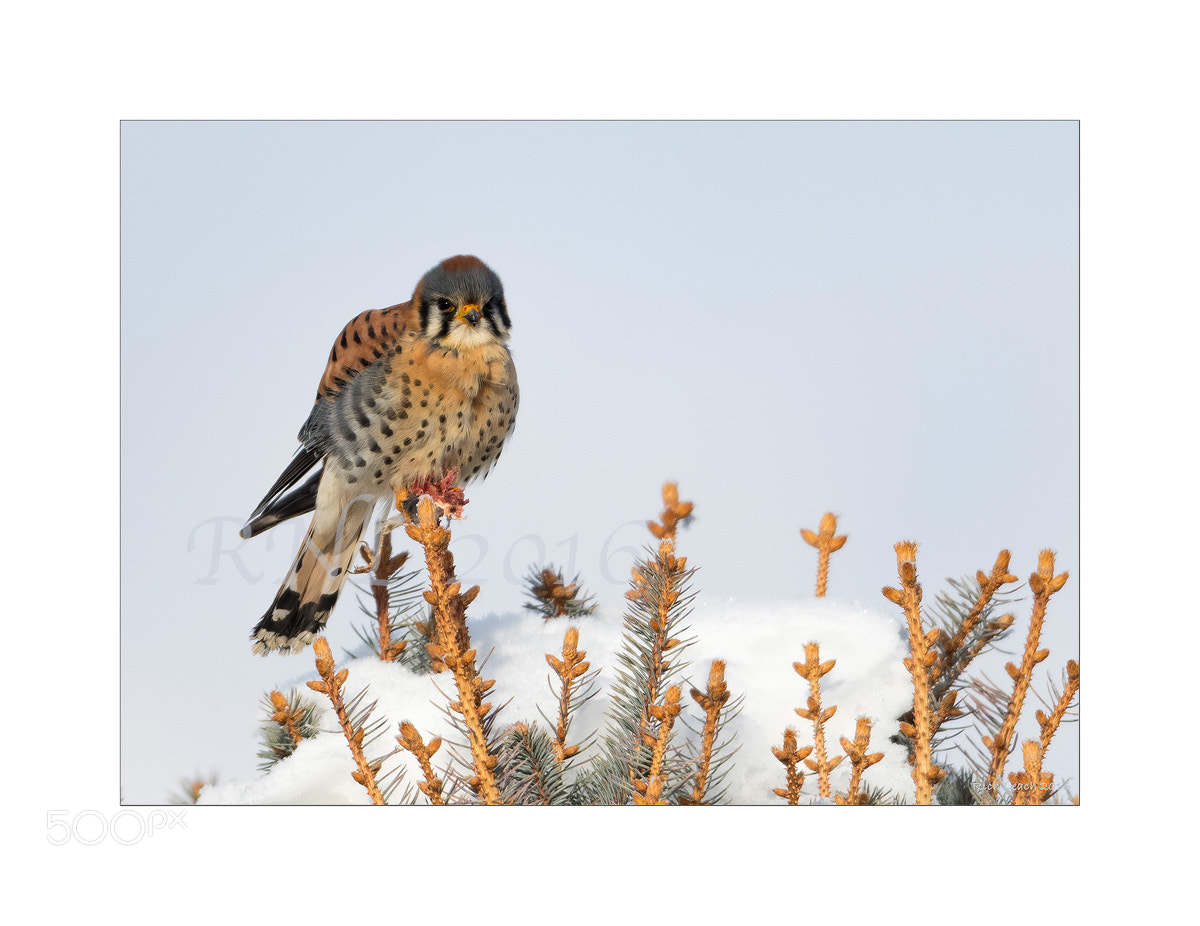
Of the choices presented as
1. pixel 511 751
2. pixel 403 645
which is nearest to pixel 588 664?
pixel 511 751

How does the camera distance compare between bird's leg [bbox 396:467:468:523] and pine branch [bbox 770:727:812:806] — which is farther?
bird's leg [bbox 396:467:468:523]

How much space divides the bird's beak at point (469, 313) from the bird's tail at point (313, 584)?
638 millimetres

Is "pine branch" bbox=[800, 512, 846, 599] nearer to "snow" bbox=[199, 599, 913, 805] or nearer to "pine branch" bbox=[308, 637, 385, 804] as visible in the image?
"snow" bbox=[199, 599, 913, 805]

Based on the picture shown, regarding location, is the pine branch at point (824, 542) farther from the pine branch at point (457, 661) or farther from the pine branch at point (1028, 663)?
the pine branch at point (457, 661)

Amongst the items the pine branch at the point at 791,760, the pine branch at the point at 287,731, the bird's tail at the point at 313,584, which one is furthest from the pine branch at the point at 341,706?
the bird's tail at the point at 313,584

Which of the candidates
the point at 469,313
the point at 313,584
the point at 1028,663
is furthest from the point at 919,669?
the point at 313,584

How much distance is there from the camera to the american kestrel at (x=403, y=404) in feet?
8.39

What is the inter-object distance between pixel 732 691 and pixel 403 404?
130 cm

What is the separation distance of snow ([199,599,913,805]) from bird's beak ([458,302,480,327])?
0.96 metres

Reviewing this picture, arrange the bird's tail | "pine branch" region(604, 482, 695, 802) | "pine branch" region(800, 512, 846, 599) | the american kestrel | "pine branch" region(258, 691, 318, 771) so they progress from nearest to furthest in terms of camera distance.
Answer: "pine branch" region(604, 482, 695, 802), "pine branch" region(258, 691, 318, 771), "pine branch" region(800, 512, 846, 599), the bird's tail, the american kestrel

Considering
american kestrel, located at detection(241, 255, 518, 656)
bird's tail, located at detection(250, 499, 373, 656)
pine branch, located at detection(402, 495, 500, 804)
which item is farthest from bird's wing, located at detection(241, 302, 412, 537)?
pine branch, located at detection(402, 495, 500, 804)

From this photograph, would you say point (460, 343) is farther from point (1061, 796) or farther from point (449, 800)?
point (1061, 796)

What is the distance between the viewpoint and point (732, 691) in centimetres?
176

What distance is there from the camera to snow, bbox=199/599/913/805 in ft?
5.32
